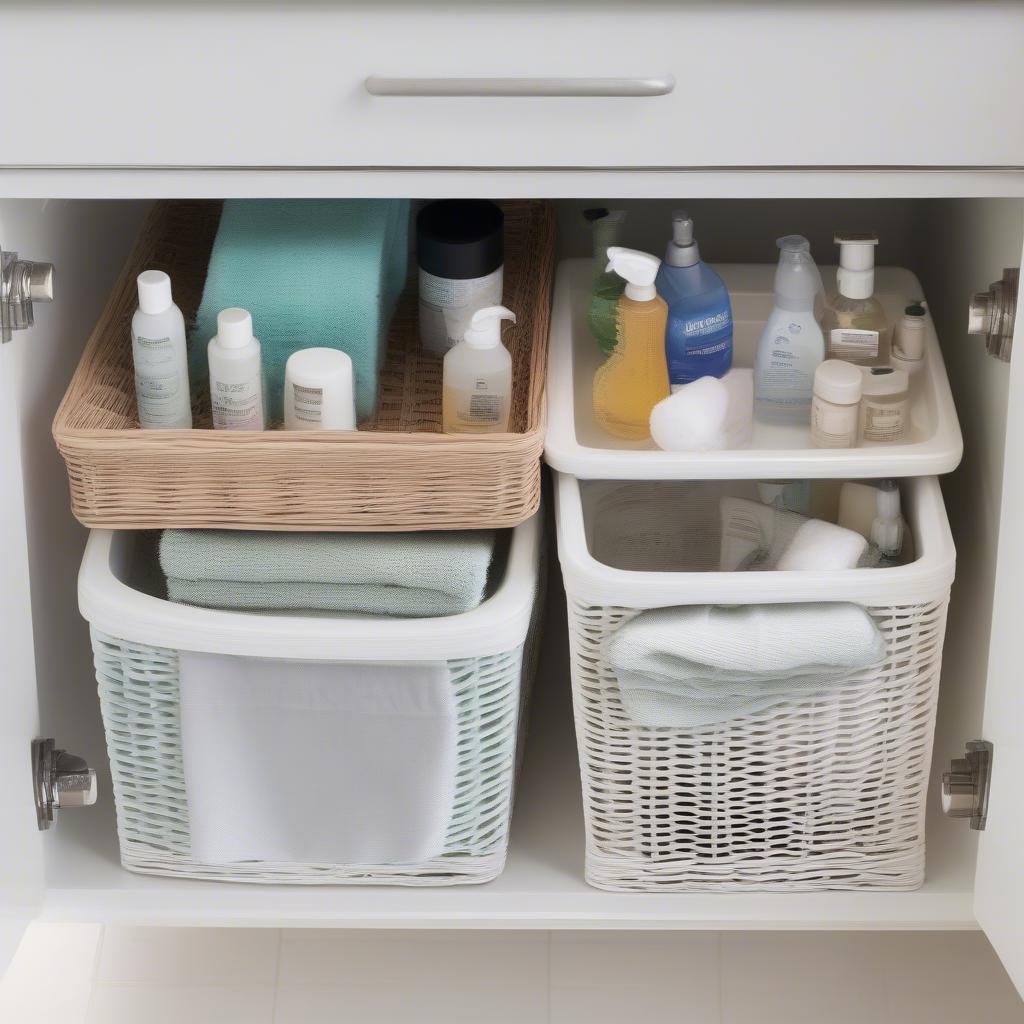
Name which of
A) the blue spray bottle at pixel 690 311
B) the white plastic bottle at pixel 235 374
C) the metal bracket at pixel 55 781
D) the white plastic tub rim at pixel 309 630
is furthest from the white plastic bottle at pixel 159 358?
the blue spray bottle at pixel 690 311

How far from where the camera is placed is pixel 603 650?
1.16 metres

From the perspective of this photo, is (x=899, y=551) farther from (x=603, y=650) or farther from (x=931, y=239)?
(x=931, y=239)

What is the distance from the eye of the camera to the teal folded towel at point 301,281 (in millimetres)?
1179

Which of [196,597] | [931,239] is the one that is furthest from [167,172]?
[931,239]

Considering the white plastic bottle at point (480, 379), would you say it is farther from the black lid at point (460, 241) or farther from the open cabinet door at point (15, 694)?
the open cabinet door at point (15, 694)

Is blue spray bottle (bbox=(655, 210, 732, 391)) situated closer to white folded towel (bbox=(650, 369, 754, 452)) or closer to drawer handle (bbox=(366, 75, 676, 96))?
white folded towel (bbox=(650, 369, 754, 452))

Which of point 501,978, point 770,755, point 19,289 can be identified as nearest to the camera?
point 19,289

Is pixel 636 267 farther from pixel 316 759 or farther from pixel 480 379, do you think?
pixel 316 759

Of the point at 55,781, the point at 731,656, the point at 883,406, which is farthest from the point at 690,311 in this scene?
the point at 55,781

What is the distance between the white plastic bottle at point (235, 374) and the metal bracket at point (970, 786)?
0.61 meters

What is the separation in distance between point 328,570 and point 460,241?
11.4 inches

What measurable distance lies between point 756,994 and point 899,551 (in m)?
0.47

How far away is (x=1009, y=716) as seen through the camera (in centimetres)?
109

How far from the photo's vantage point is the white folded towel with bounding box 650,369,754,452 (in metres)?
1.20
